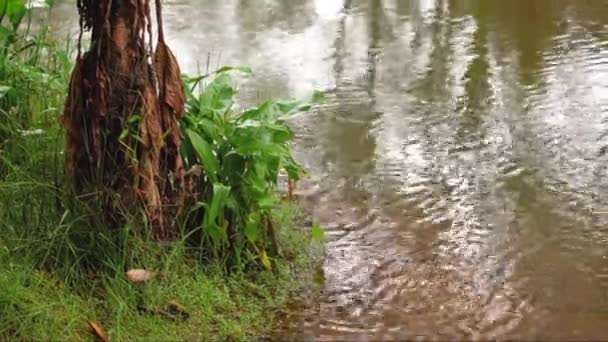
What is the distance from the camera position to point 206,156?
3637 mm

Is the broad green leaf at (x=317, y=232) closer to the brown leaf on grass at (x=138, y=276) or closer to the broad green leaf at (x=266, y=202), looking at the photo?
the broad green leaf at (x=266, y=202)

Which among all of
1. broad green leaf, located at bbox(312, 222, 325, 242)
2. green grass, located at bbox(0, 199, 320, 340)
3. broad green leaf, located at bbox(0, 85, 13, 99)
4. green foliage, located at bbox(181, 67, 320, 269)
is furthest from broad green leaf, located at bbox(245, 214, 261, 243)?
broad green leaf, located at bbox(0, 85, 13, 99)

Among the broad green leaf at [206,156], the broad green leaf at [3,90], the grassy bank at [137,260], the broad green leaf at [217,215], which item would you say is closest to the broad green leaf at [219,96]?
the grassy bank at [137,260]

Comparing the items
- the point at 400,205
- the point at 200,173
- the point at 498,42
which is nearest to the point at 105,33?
the point at 200,173

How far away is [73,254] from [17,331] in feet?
1.40

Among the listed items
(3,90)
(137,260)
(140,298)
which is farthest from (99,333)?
(3,90)

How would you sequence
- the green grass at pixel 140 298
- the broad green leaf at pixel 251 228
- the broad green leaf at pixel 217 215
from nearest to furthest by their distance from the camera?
the green grass at pixel 140 298 < the broad green leaf at pixel 217 215 < the broad green leaf at pixel 251 228

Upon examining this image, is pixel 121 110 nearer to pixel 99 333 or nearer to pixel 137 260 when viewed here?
pixel 137 260

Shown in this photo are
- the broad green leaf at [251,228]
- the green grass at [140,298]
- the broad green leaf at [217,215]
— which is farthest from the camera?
the broad green leaf at [251,228]

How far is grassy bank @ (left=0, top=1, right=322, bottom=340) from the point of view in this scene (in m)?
3.32

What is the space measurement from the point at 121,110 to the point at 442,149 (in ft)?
6.44

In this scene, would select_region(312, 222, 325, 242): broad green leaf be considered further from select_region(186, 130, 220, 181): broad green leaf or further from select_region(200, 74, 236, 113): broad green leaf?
select_region(200, 74, 236, 113): broad green leaf

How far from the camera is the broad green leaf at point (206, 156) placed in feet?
11.9

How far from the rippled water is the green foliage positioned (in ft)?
1.21
